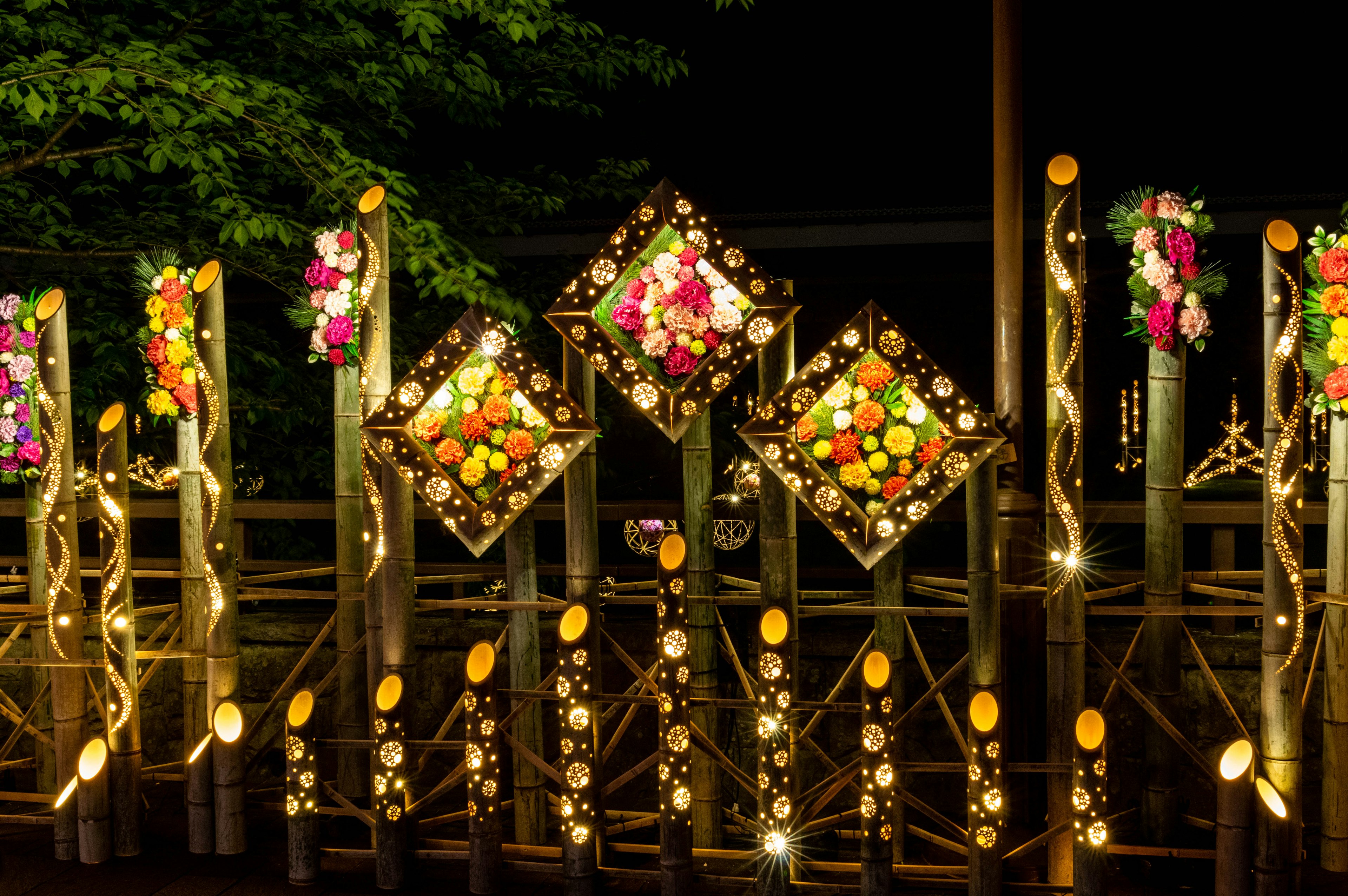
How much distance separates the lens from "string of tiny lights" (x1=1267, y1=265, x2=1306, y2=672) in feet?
13.5

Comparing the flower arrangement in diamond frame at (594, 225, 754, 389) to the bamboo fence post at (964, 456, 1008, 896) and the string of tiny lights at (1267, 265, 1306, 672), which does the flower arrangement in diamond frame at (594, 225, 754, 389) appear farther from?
the string of tiny lights at (1267, 265, 1306, 672)

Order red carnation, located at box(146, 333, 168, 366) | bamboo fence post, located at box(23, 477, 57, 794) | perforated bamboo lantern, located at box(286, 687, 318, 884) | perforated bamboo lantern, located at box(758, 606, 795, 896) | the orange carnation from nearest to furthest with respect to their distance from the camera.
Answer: the orange carnation < perforated bamboo lantern, located at box(758, 606, 795, 896) < perforated bamboo lantern, located at box(286, 687, 318, 884) < red carnation, located at box(146, 333, 168, 366) < bamboo fence post, located at box(23, 477, 57, 794)

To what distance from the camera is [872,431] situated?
4070mm

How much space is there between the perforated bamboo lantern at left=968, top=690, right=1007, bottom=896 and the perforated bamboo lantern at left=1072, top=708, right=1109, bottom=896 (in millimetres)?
279

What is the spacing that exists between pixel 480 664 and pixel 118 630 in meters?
1.89

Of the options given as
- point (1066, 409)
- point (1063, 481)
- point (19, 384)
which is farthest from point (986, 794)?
point (19, 384)

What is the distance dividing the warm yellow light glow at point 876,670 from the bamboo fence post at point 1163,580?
→ 139 centimetres

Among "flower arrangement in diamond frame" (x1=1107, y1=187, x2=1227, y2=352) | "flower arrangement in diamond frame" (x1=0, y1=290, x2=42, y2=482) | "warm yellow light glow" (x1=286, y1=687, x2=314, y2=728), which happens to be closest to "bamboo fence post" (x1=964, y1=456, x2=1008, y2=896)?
"flower arrangement in diamond frame" (x1=1107, y1=187, x2=1227, y2=352)

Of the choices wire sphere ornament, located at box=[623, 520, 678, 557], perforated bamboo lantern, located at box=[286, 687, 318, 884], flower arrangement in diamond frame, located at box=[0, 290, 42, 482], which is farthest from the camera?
wire sphere ornament, located at box=[623, 520, 678, 557]

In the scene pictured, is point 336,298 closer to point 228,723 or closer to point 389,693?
point 389,693

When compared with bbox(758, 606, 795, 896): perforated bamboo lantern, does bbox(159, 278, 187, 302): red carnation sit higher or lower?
higher

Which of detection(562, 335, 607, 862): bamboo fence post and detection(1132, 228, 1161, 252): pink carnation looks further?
detection(562, 335, 607, 862): bamboo fence post

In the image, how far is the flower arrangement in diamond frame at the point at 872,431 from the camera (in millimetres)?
4016

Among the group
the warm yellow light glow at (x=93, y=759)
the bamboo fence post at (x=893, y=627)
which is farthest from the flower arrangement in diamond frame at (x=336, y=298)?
the bamboo fence post at (x=893, y=627)
